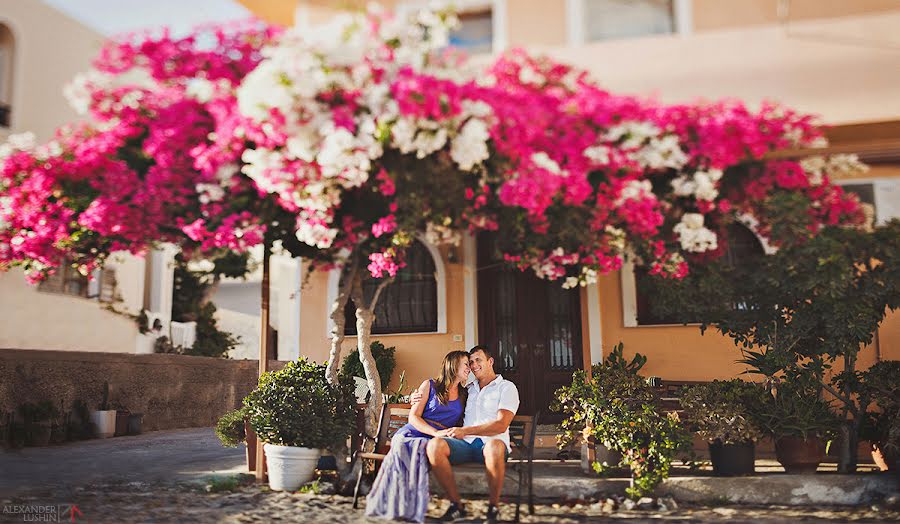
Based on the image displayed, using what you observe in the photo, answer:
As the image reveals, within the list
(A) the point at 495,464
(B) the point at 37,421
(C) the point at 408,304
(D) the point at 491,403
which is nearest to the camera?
(A) the point at 495,464

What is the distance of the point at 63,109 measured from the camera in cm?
1468

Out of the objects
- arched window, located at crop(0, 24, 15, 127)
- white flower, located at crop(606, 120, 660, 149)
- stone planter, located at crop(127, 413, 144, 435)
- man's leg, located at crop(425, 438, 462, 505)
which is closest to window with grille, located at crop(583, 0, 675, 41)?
white flower, located at crop(606, 120, 660, 149)

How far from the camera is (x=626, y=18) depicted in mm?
7785

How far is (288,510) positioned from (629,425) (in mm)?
3062

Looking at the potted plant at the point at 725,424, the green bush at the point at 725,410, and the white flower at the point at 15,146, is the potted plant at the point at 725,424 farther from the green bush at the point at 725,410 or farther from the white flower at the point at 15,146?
the white flower at the point at 15,146

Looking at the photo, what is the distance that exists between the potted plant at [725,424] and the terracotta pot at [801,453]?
0.25 meters

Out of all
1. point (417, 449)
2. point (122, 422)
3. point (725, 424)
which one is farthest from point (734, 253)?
point (122, 422)

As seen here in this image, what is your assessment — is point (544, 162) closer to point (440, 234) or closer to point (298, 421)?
point (440, 234)

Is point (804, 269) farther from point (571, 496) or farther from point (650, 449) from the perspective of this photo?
point (571, 496)

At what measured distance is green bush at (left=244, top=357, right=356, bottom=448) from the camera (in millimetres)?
7312

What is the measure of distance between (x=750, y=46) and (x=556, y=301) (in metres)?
4.35

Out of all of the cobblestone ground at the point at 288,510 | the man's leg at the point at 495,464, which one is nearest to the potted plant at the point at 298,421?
the cobblestone ground at the point at 288,510

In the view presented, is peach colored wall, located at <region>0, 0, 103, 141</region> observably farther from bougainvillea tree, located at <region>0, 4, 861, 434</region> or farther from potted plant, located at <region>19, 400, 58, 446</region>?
bougainvillea tree, located at <region>0, 4, 861, 434</region>

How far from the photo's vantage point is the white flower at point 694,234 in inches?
224
